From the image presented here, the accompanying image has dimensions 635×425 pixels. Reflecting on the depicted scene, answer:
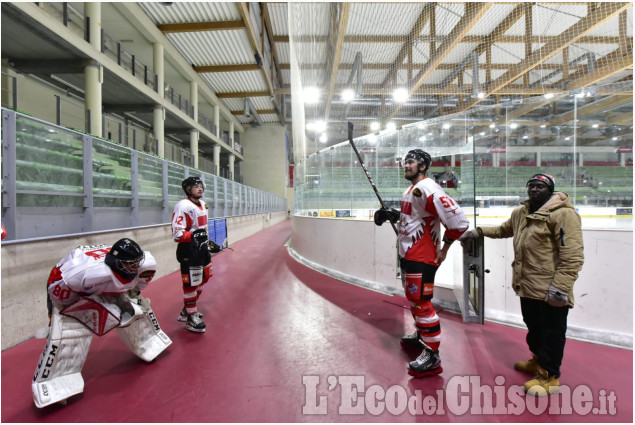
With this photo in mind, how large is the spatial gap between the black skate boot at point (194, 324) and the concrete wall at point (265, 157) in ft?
75.8

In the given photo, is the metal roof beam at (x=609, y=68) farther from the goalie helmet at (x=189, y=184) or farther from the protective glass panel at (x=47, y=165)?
the protective glass panel at (x=47, y=165)

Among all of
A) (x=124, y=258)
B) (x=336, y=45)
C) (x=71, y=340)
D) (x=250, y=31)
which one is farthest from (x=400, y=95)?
(x=250, y=31)

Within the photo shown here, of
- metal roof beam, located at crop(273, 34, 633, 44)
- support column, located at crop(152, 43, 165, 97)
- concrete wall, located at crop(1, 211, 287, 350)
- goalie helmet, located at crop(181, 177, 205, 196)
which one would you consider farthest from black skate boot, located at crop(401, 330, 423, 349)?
support column, located at crop(152, 43, 165, 97)

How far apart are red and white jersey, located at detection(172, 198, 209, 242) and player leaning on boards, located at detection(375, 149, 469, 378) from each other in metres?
2.13

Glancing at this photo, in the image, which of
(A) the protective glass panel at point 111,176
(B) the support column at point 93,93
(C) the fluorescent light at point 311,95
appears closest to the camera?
(A) the protective glass panel at point 111,176

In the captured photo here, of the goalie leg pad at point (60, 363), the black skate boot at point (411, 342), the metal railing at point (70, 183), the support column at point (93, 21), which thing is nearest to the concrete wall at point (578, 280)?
the black skate boot at point (411, 342)

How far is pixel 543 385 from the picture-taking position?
70.7 inches

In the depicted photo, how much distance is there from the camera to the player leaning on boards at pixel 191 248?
8.96 feet

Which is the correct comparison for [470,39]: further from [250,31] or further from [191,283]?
[250,31]

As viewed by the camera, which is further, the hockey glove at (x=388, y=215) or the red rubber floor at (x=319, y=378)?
the hockey glove at (x=388, y=215)

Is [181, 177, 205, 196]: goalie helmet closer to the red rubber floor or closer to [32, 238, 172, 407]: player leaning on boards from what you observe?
[32, 238, 172, 407]: player leaning on boards

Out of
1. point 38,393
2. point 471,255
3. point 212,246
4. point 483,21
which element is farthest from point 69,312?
point 483,21

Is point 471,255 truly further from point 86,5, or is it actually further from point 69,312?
point 86,5

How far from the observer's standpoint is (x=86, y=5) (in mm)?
8562
